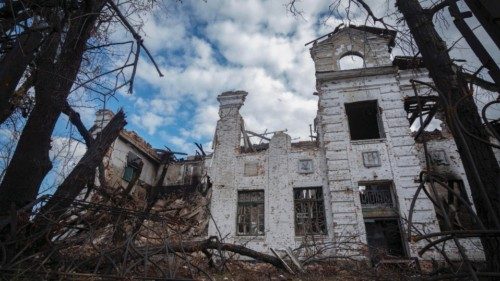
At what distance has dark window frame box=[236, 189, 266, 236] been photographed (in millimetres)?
13984

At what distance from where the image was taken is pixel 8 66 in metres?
3.16

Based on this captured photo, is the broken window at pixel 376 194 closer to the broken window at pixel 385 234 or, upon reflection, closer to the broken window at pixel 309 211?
the broken window at pixel 385 234

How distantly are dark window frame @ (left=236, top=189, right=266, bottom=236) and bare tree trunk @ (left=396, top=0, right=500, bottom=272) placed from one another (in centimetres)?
1118

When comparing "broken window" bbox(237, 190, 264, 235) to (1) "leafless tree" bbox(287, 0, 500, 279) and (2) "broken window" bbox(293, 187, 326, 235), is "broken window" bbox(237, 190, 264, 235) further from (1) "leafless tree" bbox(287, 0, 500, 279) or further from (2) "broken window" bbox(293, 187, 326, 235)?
(1) "leafless tree" bbox(287, 0, 500, 279)

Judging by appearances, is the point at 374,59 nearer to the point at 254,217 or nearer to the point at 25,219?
the point at 254,217

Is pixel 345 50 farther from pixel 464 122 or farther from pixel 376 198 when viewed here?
pixel 464 122

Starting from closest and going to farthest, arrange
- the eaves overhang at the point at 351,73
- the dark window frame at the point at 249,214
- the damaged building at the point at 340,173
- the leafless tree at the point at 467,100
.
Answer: the leafless tree at the point at 467,100
the damaged building at the point at 340,173
the dark window frame at the point at 249,214
the eaves overhang at the point at 351,73

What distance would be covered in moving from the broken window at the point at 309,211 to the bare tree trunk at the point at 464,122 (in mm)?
10493

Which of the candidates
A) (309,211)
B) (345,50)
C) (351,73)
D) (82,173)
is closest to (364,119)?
(351,73)

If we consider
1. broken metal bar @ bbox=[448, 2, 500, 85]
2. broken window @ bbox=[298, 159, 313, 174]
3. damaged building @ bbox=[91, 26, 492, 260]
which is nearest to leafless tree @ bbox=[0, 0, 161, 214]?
broken metal bar @ bbox=[448, 2, 500, 85]

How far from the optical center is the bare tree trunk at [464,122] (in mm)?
2012

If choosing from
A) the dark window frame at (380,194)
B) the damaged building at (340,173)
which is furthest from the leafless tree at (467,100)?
the dark window frame at (380,194)

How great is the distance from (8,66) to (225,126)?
1366 centimetres

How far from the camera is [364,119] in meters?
17.2
